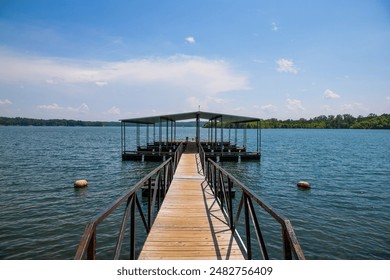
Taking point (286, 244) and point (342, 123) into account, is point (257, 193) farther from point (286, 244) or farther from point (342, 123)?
point (342, 123)

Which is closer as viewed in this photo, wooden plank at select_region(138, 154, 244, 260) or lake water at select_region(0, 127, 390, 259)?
wooden plank at select_region(138, 154, 244, 260)

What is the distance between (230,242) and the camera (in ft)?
15.8

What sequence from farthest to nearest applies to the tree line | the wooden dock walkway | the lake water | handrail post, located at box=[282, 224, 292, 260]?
the tree line, the lake water, the wooden dock walkway, handrail post, located at box=[282, 224, 292, 260]

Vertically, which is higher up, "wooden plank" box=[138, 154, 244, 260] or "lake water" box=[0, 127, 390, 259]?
"wooden plank" box=[138, 154, 244, 260]

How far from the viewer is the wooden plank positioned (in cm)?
436

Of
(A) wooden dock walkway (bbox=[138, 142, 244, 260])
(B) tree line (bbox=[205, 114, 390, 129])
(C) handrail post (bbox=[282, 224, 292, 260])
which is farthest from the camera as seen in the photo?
(B) tree line (bbox=[205, 114, 390, 129])

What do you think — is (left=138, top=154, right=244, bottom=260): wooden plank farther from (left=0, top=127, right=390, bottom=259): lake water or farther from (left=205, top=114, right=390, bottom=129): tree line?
(left=205, top=114, right=390, bottom=129): tree line

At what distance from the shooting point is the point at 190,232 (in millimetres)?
5254

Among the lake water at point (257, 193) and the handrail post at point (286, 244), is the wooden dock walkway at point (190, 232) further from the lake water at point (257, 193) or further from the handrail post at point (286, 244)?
the lake water at point (257, 193)

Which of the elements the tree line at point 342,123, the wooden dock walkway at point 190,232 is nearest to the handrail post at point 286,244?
the wooden dock walkway at point 190,232

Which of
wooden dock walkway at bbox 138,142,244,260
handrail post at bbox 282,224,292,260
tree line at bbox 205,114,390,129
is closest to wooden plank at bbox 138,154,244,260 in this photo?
wooden dock walkway at bbox 138,142,244,260

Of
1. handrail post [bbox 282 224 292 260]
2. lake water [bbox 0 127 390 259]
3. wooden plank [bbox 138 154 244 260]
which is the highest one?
handrail post [bbox 282 224 292 260]
